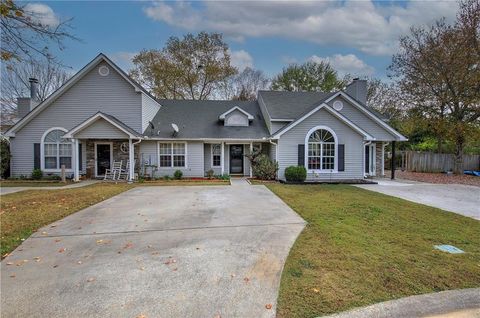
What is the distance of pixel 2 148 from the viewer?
16.5 meters

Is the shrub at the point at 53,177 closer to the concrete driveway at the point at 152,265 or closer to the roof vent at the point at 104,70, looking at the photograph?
the roof vent at the point at 104,70

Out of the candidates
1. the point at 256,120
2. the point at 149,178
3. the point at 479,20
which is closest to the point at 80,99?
the point at 149,178

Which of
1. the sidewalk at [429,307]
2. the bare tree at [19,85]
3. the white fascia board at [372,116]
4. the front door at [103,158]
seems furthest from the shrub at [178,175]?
the bare tree at [19,85]

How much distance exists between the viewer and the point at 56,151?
17.0m

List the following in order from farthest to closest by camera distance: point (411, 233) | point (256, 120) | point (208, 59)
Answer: point (208, 59)
point (256, 120)
point (411, 233)

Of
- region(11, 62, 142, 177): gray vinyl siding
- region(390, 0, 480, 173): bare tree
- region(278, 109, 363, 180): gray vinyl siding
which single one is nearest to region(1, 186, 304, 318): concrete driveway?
region(278, 109, 363, 180): gray vinyl siding

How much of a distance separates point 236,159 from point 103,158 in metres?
8.14

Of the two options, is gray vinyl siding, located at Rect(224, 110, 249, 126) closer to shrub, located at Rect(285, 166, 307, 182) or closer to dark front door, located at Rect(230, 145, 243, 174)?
dark front door, located at Rect(230, 145, 243, 174)

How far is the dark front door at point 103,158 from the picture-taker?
1736 centimetres

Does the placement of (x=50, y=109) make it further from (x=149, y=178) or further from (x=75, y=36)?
(x=75, y=36)

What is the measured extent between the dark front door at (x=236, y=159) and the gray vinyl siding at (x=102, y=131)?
6504 millimetres

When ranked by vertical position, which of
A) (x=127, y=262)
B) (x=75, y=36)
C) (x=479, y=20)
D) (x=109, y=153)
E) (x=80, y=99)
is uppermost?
(x=479, y=20)

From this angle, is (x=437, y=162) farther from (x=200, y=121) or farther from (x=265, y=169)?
(x=200, y=121)

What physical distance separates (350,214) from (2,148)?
62.1 ft
